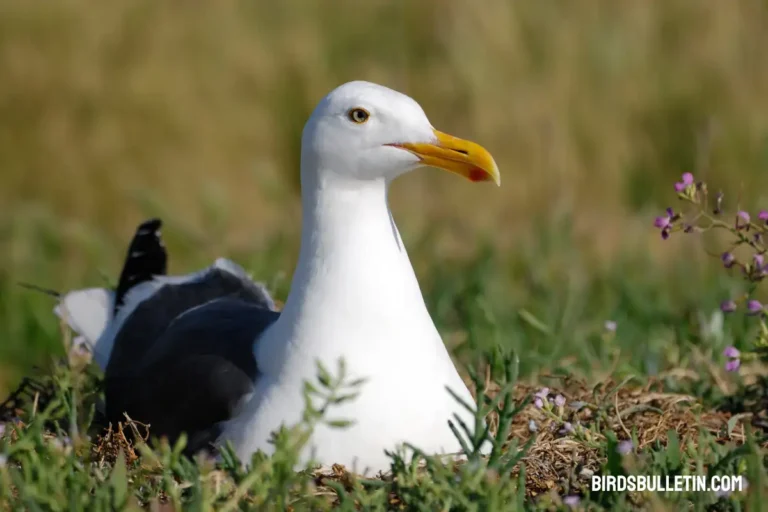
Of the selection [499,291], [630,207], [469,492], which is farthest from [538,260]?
[469,492]

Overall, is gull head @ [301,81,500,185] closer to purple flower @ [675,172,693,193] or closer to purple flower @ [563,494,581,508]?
purple flower @ [675,172,693,193]

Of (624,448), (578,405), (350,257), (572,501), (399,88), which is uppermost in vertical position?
(399,88)

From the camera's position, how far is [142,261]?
474 cm

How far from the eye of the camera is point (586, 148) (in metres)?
7.54

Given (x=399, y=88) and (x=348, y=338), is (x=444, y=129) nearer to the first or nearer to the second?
(x=399, y=88)

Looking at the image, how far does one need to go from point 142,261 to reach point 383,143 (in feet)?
5.41

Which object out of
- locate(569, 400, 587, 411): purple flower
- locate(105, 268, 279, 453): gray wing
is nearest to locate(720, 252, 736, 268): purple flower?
locate(569, 400, 587, 411): purple flower

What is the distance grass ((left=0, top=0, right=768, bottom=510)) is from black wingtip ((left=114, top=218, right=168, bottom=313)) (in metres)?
0.66

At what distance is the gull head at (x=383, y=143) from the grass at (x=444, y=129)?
4.81ft

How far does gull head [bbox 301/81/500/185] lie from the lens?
11.1 feet

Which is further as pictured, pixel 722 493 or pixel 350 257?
pixel 350 257

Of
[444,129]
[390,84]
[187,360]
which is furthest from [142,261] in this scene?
[390,84]

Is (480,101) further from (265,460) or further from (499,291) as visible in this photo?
(265,460)

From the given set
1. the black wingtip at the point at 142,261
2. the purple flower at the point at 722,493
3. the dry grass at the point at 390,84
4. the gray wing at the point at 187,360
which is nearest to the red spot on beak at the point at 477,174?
the gray wing at the point at 187,360
